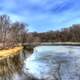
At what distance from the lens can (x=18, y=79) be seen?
15.0 meters

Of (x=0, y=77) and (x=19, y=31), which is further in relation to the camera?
(x=19, y=31)

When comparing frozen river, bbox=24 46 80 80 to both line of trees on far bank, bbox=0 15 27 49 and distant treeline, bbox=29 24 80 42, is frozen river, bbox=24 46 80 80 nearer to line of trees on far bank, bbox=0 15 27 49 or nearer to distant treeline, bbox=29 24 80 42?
line of trees on far bank, bbox=0 15 27 49

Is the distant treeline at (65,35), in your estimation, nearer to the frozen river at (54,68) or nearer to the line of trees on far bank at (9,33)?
the line of trees on far bank at (9,33)

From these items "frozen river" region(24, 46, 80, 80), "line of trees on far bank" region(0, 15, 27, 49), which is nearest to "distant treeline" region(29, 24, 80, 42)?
"line of trees on far bank" region(0, 15, 27, 49)

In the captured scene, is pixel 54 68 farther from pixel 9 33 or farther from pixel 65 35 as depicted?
pixel 65 35

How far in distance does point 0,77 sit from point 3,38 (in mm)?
30682

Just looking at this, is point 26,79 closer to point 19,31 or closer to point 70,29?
point 19,31

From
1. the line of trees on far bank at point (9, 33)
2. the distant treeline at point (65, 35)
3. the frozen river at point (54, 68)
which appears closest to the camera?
the frozen river at point (54, 68)

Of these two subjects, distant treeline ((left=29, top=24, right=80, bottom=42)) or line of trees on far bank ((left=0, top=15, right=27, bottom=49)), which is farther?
distant treeline ((left=29, top=24, right=80, bottom=42))

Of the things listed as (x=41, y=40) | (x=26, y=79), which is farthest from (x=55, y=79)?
(x=41, y=40)

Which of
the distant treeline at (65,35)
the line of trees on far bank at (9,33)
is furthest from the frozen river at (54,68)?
the distant treeline at (65,35)

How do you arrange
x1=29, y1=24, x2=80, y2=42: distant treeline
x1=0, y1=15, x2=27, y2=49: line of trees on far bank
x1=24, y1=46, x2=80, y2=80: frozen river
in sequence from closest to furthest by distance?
1. x1=24, y1=46, x2=80, y2=80: frozen river
2. x1=0, y1=15, x2=27, y2=49: line of trees on far bank
3. x1=29, y1=24, x2=80, y2=42: distant treeline

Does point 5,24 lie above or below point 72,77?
above

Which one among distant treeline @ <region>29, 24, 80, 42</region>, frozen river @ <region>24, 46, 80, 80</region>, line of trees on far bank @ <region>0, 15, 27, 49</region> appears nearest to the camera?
frozen river @ <region>24, 46, 80, 80</region>
